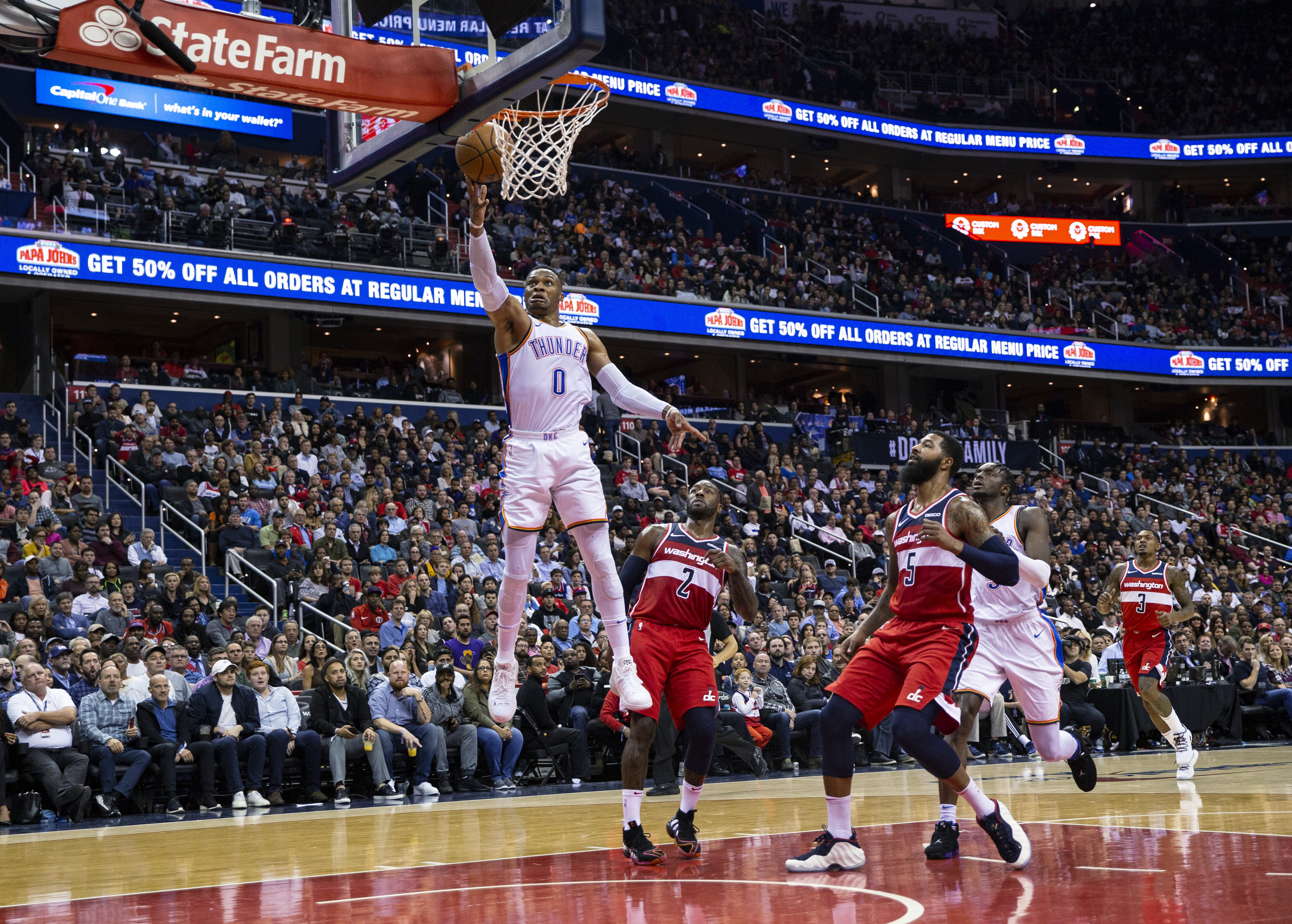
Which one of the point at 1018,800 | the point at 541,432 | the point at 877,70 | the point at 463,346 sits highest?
the point at 877,70

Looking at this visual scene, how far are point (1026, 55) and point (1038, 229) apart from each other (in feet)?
25.9

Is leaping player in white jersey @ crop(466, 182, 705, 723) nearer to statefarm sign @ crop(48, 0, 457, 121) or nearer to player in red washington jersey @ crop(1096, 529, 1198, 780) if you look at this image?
statefarm sign @ crop(48, 0, 457, 121)

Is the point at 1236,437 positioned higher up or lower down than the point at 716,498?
higher up

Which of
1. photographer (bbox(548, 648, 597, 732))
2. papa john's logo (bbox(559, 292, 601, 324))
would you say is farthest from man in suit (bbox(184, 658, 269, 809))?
papa john's logo (bbox(559, 292, 601, 324))

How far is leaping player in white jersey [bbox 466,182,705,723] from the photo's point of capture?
290 inches

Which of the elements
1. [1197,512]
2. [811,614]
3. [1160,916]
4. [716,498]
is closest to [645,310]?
[811,614]

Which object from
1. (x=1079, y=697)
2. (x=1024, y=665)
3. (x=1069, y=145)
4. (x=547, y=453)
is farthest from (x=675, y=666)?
(x=1069, y=145)

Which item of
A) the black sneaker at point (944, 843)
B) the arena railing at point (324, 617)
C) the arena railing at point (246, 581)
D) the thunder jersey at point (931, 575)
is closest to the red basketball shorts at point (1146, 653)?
the black sneaker at point (944, 843)

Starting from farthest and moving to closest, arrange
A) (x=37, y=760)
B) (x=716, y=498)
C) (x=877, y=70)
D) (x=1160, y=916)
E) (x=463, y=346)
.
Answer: (x=877, y=70)
(x=463, y=346)
(x=37, y=760)
(x=716, y=498)
(x=1160, y=916)

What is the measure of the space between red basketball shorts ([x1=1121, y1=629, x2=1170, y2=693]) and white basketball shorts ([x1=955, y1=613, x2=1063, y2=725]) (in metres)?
3.93

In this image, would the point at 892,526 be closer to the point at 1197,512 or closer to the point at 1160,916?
the point at 1160,916

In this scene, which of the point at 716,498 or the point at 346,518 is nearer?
the point at 716,498

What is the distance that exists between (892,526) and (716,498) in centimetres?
111

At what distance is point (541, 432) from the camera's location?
7453 millimetres
